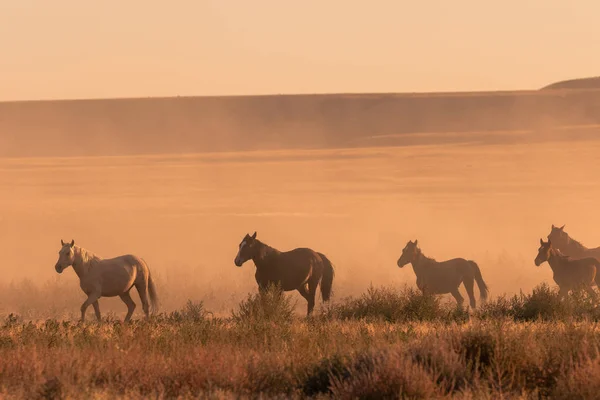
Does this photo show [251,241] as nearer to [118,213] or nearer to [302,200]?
[118,213]

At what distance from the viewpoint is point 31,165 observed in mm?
95375

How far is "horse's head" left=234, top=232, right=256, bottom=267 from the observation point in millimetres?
23078

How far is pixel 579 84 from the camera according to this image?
434 feet

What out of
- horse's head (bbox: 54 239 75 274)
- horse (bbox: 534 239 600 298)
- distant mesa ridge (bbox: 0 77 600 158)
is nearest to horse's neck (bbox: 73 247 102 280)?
horse's head (bbox: 54 239 75 274)

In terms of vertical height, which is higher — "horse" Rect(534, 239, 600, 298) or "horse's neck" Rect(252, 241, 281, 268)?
"horse's neck" Rect(252, 241, 281, 268)

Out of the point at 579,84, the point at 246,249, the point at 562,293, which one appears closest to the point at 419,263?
the point at 562,293

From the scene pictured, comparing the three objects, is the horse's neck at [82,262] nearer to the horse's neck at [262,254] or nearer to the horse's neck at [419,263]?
the horse's neck at [262,254]

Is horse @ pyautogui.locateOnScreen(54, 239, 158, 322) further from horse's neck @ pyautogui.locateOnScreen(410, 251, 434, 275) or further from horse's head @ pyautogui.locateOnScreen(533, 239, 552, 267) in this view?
horse's head @ pyautogui.locateOnScreen(533, 239, 552, 267)

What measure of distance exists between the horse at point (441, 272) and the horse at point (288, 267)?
2.71m


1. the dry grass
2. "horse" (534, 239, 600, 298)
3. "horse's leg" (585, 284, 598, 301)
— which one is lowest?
the dry grass

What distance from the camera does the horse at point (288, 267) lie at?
2391 cm

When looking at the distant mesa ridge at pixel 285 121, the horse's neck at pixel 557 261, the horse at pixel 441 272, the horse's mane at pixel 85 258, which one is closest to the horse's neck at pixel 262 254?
the horse's mane at pixel 85 258

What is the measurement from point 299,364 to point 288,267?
1014cm

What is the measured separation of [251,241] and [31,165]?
244 feet
